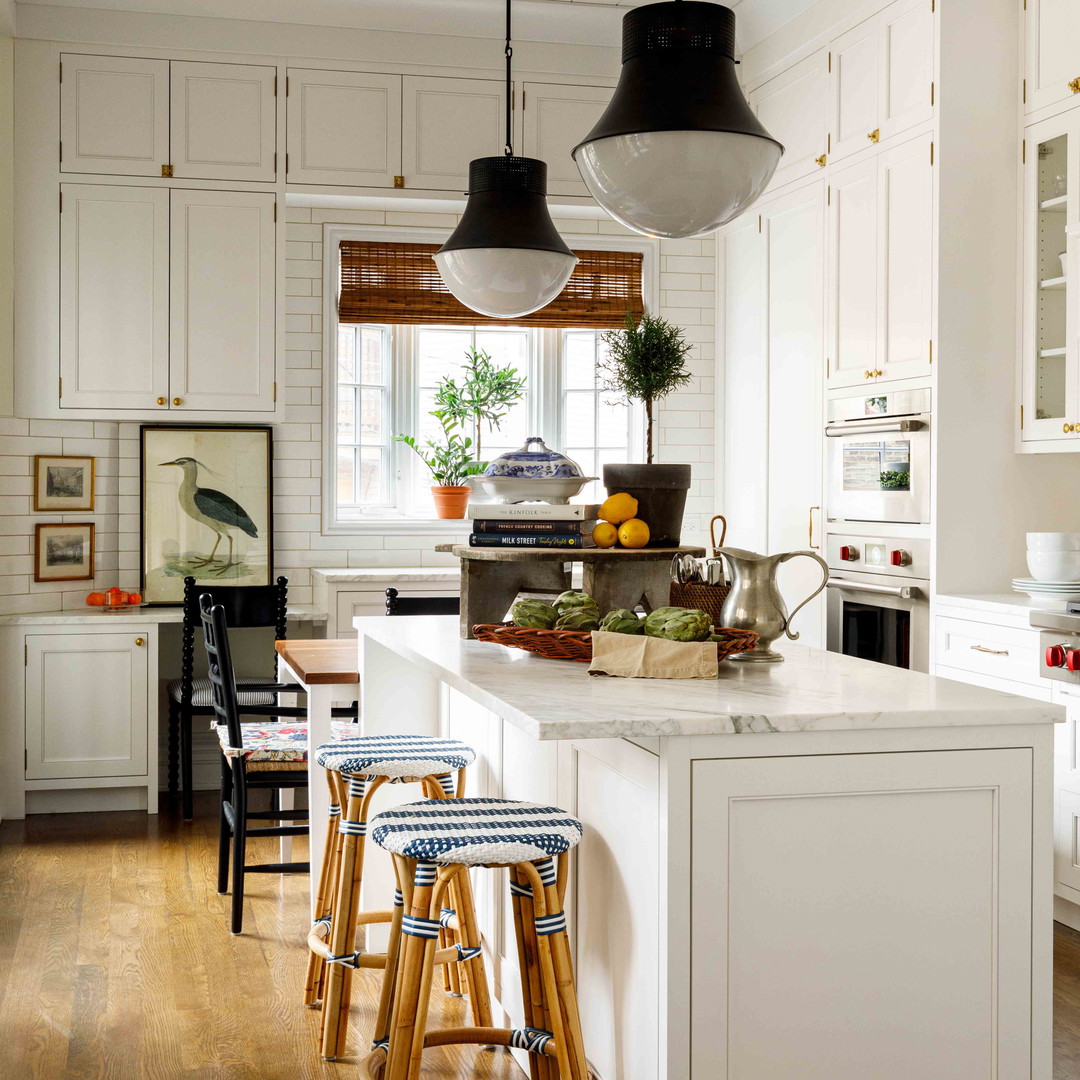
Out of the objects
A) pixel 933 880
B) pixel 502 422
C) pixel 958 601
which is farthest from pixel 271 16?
pixel 933 880

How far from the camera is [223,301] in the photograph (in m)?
5.18

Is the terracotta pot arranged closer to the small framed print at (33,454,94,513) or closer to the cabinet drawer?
the small framed print at (33,454,94,513)

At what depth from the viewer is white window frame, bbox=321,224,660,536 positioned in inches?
220

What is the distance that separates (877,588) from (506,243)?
2028 millimetres

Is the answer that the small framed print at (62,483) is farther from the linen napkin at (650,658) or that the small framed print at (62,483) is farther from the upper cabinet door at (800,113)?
the linen napkin at (650,658)

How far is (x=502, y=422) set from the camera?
5891 millimetres

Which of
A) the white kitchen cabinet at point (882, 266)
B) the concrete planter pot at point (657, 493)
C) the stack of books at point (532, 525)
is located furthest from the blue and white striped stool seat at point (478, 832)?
the white kitchen cabinet at point (882, 266)

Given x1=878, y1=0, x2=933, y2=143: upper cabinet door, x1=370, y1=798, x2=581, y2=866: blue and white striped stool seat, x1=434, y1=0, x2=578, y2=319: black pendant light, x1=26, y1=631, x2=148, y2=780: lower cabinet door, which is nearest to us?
x1=370, y1=798, x2=581, y2=866: blue and white striped stool seat

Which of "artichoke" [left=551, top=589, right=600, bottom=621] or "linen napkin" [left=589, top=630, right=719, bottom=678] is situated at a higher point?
"artichoke" [left=551, top=589, right=600, bottom=621]

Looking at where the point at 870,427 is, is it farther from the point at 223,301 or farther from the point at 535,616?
the point at 223,301

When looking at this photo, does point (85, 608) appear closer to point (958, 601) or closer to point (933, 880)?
point (958, 601)

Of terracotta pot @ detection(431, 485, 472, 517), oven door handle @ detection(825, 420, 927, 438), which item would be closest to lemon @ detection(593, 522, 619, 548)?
oven door handle @ detection(825, 420, 927, 438)

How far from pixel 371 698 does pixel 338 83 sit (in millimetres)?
3008

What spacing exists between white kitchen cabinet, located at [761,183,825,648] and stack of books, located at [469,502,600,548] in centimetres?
214
